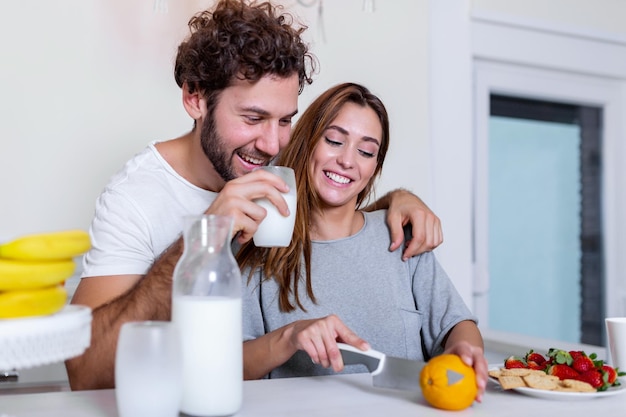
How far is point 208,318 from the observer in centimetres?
102

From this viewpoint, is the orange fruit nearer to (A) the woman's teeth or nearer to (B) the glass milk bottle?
(B) the glass milk bottle

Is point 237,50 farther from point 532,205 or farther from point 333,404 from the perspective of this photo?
point 532,205

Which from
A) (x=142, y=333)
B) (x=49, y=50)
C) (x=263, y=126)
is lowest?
(x=142, y=333)

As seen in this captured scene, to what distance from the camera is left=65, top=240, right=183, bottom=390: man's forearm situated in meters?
1.44

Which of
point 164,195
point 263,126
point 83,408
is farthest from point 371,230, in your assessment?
point 83,408

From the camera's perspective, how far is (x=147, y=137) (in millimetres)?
2576

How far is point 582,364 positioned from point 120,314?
0.87m

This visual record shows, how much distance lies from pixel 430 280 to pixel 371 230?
0.20m

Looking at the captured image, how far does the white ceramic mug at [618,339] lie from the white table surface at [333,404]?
6.6 inches

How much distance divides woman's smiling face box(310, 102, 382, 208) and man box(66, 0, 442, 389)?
0.39 ft

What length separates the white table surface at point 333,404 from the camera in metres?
1.09

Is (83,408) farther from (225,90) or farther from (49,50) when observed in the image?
(49,50)

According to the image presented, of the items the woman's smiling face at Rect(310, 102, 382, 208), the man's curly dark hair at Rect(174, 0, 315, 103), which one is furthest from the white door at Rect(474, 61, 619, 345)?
the man's curly dark hair at Rect(174, 0, 315, 103)

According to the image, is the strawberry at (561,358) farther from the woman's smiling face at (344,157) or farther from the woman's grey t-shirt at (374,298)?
the woman's smiling face at (344,157)
